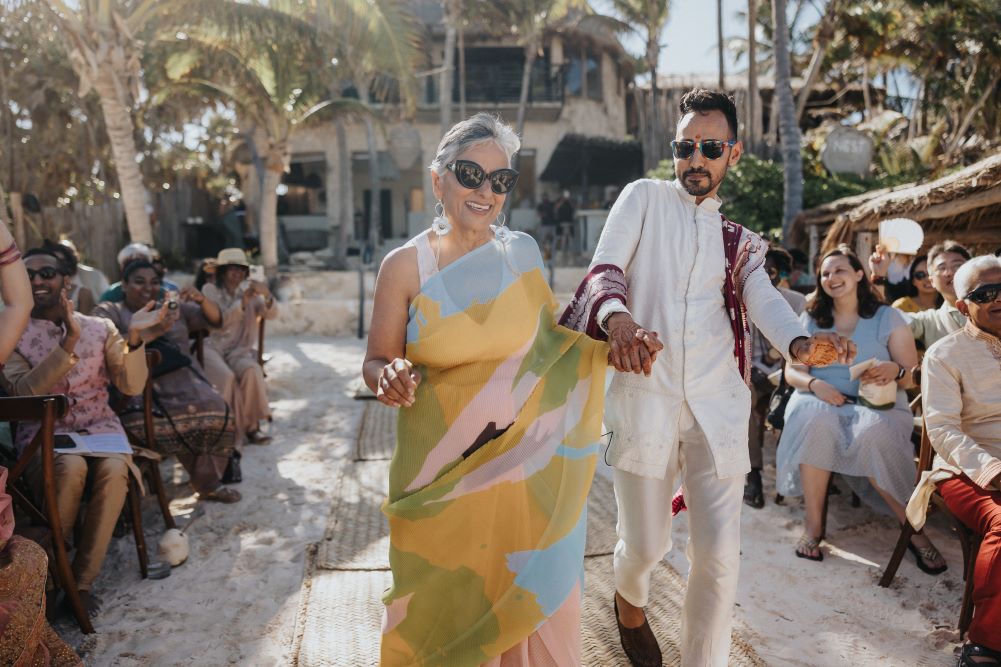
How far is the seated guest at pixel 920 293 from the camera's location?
213 inches

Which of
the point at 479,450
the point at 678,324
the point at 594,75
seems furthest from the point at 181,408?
the point at 594,75

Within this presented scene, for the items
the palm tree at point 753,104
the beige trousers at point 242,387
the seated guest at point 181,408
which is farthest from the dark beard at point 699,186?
the palm tree at point 753,104

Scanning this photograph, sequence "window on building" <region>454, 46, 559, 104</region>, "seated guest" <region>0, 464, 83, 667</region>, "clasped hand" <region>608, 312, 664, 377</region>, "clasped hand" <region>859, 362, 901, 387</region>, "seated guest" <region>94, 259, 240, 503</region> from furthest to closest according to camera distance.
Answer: "window on building" <region>454, 46, 559, 104</region> → "seated guest" <region>94, 259, 240, 503</region> → "clasped hand" <region>859, 362, 901, 387</region> → "seated guest" <region>0, 464, 83, 667</region> → "clasped hand" <region>608, 312, 664, 377</region>

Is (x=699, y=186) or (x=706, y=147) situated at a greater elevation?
(x=706, y=147)

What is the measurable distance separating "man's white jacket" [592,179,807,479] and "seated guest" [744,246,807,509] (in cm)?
223

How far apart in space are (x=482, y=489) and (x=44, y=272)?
2.83m

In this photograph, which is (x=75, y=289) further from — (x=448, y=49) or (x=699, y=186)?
(x=448, y=49)

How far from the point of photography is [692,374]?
103 inches

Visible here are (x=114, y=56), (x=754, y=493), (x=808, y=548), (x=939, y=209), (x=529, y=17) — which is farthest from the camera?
(x=529, y=17)

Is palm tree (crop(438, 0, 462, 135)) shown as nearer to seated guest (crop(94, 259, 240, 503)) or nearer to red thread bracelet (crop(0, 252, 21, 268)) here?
seated guest (crop(94, 259, 240, 503))

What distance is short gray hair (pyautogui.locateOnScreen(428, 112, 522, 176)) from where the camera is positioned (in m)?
2.42

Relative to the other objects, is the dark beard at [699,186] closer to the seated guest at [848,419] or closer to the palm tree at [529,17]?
the seated guest at [848,419]

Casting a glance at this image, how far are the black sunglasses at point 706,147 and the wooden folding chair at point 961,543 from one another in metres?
1.87

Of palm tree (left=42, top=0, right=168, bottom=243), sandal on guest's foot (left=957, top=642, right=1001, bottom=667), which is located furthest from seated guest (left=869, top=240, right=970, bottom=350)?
palm tree (left=42, top=0, right=168, bottom=243)
